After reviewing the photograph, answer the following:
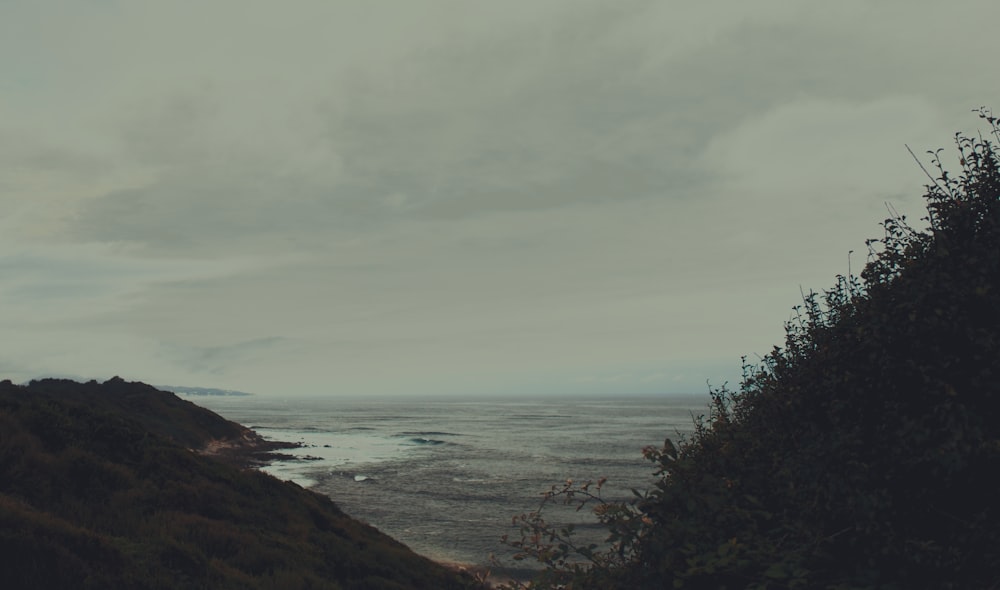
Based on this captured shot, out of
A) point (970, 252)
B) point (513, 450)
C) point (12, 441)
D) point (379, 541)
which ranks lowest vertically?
point (513, 450)

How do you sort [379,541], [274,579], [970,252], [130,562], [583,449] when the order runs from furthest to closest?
[583,449]
[379,541]
[274,579]
[130,562]
[970,252]

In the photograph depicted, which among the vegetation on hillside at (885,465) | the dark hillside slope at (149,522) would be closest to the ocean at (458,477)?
the vegetation on hillside at (885,465)

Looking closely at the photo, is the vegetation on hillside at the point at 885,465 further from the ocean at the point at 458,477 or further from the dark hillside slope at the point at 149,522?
the dark hillside slope at the point at 149,522

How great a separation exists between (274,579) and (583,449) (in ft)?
229

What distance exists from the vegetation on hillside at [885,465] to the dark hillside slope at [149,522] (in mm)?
9753

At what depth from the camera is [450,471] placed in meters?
61.4

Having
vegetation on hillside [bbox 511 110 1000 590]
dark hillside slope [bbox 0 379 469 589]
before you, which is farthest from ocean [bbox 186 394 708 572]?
dark hillside slope [bbox 0 379 469 589]

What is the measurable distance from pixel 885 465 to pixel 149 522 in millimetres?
16299

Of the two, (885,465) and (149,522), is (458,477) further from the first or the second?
(885,465)

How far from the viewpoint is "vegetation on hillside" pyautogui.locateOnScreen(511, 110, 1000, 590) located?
464cm

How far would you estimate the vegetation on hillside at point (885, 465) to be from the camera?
4.64 meters

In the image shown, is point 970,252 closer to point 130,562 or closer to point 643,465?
point 130,562

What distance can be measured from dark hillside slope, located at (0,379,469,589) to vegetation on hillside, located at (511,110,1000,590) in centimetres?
975

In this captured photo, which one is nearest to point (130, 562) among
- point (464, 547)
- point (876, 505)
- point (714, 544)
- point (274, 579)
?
point (274, 579)
